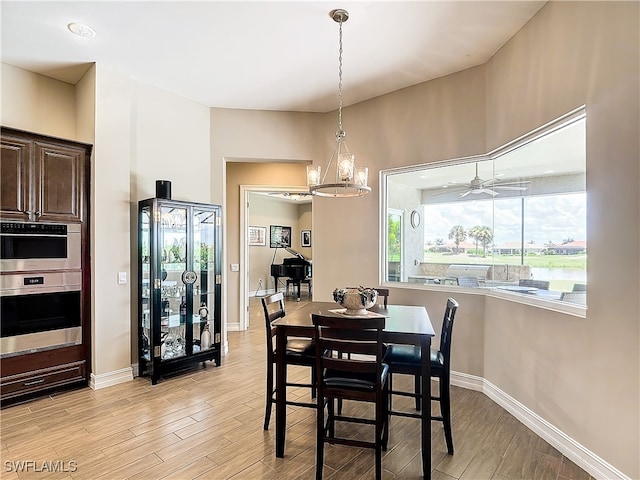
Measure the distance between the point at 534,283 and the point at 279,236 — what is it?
8.31m

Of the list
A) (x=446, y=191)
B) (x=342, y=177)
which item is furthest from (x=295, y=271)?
(x=342, y=177)

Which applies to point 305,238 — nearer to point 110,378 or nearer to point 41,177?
point 110,378

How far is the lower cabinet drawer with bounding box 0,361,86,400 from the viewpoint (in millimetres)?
3127

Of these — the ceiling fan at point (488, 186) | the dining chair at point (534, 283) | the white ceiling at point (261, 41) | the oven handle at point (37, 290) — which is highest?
the white ceiling at point (261, 41)

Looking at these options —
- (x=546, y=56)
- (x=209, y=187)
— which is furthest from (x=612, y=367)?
(x=209, y=187)

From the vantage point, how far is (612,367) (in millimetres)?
2186

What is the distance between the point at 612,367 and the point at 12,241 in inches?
185

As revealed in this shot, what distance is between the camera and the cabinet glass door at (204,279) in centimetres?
419

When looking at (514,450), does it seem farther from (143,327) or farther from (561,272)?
(143,327)

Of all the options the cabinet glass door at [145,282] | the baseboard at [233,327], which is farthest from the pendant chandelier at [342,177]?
the baseboard at [233,327]

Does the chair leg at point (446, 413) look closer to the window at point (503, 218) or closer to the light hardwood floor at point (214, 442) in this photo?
the light hardwood floor at point (214, 442)

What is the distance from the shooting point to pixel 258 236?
10.2 meters

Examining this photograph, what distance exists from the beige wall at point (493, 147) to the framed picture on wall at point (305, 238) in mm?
5621

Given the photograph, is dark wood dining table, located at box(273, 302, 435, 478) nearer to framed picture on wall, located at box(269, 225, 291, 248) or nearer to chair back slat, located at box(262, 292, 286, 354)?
chair back slat, located at box(262, 292, 286, 354)
